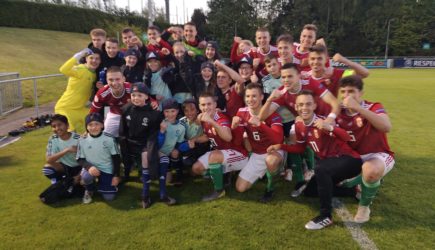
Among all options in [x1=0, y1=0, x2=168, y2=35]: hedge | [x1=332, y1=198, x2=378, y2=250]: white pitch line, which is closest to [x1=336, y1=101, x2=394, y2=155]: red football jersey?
[x1=332, y1=198, x2=378, y2=250]: white pitch line

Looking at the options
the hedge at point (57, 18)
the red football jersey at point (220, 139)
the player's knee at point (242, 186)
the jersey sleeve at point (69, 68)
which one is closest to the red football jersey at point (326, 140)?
the red football jersey at point (220, 139)

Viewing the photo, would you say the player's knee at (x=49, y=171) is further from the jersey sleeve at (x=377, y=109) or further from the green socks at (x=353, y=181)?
the jersey sleeve at (x=377, y=109)

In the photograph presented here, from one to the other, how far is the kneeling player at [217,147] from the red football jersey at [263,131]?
18cm

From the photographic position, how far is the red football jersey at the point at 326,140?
3570 mm

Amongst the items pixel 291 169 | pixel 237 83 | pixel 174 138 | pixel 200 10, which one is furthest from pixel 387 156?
pixel 200 10

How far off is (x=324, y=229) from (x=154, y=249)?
5.85ft

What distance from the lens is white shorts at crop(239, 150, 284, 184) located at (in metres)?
4.25

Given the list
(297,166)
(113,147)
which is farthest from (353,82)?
(113,147)

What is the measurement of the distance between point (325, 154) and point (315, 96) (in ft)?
2.72

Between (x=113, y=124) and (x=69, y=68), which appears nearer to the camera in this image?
(x=113, y=124)

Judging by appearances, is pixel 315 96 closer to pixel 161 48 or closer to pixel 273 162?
pixel 273 162

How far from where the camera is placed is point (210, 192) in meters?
4.45

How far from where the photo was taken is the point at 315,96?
416 cm

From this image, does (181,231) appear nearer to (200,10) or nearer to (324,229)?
(324,229)
